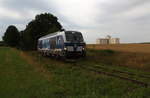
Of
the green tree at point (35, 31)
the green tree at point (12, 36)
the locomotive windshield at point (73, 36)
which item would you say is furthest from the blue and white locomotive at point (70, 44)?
the green tree at point (12, 36)

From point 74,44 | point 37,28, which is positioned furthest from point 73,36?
point 37,28

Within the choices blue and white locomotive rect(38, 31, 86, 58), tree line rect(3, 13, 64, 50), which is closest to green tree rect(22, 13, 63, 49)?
tree line rect(3, 13, 64, 50)

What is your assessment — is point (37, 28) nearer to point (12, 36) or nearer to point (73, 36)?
point (73, 36)

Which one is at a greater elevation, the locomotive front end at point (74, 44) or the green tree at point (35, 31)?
the green tree at point (35, 31)

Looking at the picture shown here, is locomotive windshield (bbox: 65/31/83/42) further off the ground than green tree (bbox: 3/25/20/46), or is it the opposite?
green tree (bbox: 3/25/20/46)

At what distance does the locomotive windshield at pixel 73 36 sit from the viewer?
20.5 meters

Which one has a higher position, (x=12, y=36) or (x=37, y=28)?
(x=37, y=28)

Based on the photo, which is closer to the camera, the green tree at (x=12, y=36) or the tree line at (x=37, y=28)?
the tree line at (x=37, y=28)

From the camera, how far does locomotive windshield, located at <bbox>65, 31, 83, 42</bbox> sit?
20.5 metres

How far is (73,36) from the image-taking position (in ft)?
69.1

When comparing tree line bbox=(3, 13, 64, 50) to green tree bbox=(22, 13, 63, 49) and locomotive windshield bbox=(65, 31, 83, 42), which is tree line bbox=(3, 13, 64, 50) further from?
locomotive windshield bbox=(65, 31, 83, 42)

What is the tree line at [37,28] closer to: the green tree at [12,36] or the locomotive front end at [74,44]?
the locomotive front end at [74,44]

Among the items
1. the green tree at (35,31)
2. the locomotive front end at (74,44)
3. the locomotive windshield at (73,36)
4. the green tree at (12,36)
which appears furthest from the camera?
the green tree at (12,36)

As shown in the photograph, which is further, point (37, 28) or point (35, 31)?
point (37, 28)
